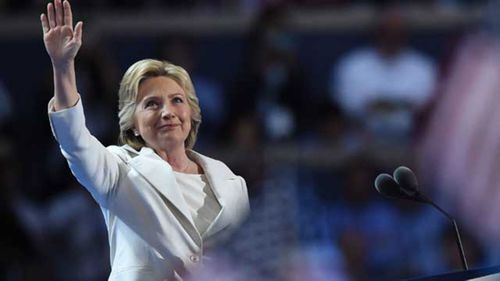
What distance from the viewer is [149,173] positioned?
2.93m

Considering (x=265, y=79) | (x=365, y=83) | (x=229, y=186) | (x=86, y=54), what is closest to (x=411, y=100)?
(x=365, y=83)

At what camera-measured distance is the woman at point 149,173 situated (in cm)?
285

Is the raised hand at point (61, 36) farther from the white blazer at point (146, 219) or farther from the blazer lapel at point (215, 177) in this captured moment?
the blazer lapel at point (215, 177)

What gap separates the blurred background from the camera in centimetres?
597

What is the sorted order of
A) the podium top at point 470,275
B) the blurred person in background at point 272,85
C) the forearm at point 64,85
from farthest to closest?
the blurred person in background at point 272,85 < the podium top at point 470,275 < the forearm at point 64,85

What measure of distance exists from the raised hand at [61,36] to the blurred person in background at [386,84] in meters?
3.74

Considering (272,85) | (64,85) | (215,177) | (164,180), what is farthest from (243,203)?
(272,85)

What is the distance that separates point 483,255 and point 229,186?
120 inches

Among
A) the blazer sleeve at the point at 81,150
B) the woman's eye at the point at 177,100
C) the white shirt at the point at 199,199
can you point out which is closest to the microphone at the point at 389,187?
the white shirt at the point at 199,199

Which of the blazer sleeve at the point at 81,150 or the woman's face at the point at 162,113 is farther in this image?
the woman's face at the point at 162,113

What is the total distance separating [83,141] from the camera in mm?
2861

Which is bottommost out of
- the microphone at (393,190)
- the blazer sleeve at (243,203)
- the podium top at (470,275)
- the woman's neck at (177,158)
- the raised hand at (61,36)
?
the podium top at (470,275)

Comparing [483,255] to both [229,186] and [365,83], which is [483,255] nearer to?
[365,83]

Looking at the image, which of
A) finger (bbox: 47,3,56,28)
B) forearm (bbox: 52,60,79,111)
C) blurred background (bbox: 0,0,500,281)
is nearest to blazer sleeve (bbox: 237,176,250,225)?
forearm (bbox: 52,60,79,111)
